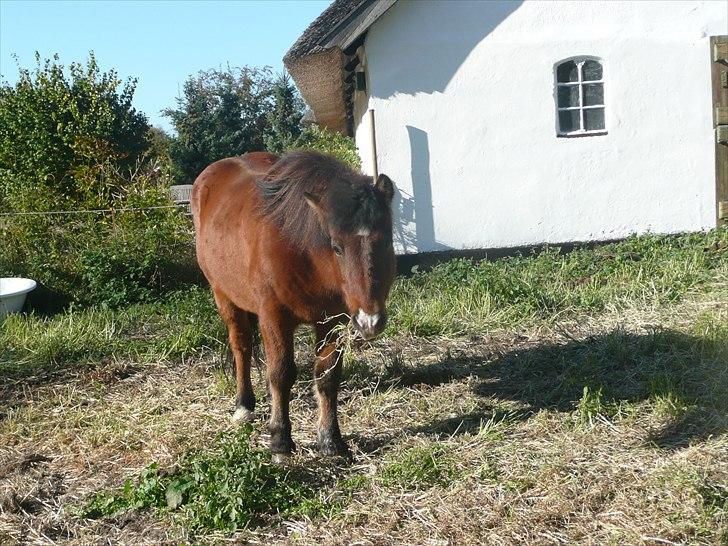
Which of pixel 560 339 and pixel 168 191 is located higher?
pixel 168 191

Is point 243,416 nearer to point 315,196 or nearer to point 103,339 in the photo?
point 315,196

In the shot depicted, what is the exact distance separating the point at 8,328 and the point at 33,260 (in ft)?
7.56

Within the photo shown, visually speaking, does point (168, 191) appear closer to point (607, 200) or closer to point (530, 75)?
point (530, 75)

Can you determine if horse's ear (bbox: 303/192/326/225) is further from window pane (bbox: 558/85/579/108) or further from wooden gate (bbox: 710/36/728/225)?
wooden gate (bbox: 710/36/728/225)

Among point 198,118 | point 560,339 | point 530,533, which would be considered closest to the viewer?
point 530,533

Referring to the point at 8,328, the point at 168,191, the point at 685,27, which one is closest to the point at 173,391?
the point at 8,328

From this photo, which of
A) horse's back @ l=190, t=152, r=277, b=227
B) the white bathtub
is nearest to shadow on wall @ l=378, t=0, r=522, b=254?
horse's back @ l=190, t=152, r=277, b=227

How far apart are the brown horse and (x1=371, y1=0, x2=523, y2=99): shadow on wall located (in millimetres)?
5016

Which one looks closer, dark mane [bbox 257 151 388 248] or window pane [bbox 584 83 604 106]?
dark mane [bbox 257 151 388 248]

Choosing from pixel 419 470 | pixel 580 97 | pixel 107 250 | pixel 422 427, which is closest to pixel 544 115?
pixel 580 97

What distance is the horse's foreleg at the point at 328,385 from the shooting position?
4926 mm

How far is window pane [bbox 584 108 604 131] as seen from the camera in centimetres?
1071

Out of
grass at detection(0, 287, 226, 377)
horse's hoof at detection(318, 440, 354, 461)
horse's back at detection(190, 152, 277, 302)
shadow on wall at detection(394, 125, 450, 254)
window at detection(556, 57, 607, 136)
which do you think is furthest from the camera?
window at detection(556, 57, 607, 136)

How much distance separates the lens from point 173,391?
622 centimetres
